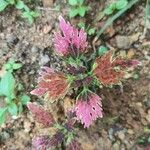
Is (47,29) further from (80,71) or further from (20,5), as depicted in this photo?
(80,71)

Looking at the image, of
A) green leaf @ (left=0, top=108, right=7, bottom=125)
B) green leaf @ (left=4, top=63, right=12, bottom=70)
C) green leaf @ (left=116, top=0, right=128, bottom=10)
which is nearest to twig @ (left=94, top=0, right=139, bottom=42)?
green leaf @ (left=116, top=0, right=128, bottom=10)

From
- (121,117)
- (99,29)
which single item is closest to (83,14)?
(99,29)

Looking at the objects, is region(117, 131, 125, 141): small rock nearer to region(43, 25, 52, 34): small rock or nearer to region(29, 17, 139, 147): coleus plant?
region(29, 17, 139, 147): coleus plant

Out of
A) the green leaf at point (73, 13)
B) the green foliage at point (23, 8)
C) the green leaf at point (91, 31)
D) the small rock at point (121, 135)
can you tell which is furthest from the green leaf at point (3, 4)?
the small rock at point (121, 135)

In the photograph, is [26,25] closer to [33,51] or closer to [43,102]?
[33,51]

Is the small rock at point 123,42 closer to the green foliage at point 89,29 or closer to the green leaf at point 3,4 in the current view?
the green foliage at point 89,29

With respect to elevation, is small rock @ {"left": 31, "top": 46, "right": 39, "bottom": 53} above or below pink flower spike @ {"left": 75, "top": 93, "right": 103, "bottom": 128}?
above
